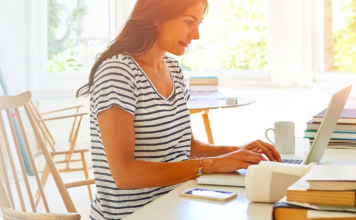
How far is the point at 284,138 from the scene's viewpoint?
166 cm

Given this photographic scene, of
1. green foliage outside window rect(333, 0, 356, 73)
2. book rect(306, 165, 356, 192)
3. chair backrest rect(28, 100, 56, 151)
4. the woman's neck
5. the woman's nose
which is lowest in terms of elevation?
chair backrest rect(28, 100, 56, 151)

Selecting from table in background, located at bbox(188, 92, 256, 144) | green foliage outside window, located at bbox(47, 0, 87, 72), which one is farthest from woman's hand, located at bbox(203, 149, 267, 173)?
green foliage outside window, located at bbox(47, 0, 87, 72)

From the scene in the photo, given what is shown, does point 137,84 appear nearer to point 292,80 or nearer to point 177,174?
point 177,174

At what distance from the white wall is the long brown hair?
329cm

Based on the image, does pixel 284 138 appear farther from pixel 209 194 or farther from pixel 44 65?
pixel 44 65

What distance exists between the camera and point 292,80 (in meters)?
4.33

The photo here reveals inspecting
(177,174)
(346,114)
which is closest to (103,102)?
(177,174)

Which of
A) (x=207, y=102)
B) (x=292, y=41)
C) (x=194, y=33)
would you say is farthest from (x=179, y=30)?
(x=292, y=41)

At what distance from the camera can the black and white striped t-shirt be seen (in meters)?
1.36

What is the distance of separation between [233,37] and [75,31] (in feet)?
4.85

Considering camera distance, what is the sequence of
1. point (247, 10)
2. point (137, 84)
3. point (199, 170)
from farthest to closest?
point (247, 10) < point (137, 84) < point (199, 170)

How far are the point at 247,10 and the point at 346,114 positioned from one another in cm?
285

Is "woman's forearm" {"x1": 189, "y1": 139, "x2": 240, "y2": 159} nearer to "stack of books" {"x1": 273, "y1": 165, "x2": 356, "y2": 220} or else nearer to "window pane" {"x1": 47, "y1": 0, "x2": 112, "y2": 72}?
"stack of books" {"x1": 273, "y1": 165, "x2": 356, "y2": 220}

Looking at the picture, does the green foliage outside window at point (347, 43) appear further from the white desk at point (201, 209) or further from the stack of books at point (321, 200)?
the stack of books at point (321, 200)
